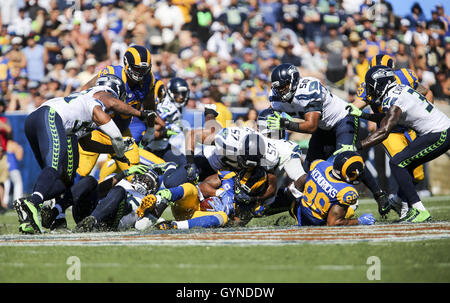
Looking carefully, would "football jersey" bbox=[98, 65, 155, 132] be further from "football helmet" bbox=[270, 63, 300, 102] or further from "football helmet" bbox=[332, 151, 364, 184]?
"football helmet" bbox=[332, 151, 364, 184]

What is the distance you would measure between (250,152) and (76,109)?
1.91m

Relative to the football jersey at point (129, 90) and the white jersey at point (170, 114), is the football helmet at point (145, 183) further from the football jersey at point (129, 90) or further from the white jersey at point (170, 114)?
the white jersey at point (170, 114)

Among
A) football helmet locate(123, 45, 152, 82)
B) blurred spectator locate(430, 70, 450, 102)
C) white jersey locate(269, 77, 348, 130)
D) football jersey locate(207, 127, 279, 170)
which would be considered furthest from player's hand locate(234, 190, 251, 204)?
blurred spectator locate(430, 70, 450, 102)

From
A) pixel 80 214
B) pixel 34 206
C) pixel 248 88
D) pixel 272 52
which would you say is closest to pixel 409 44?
pixel 272 52

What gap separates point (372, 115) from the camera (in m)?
8.02

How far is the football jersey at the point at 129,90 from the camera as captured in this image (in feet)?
28.3

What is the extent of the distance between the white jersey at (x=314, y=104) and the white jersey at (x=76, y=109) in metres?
2.50

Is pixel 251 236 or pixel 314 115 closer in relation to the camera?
pixel 251 236

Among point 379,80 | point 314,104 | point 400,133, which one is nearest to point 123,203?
point 314,104

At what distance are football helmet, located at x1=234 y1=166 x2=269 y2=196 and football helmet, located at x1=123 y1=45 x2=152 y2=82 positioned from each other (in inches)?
86.3

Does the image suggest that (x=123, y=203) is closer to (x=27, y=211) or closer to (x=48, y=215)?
(x=48, y=215)

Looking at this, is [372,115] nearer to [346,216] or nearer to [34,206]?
[346,216]

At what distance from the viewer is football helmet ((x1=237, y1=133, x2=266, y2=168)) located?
6.98m

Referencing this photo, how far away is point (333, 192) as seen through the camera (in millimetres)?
6691
